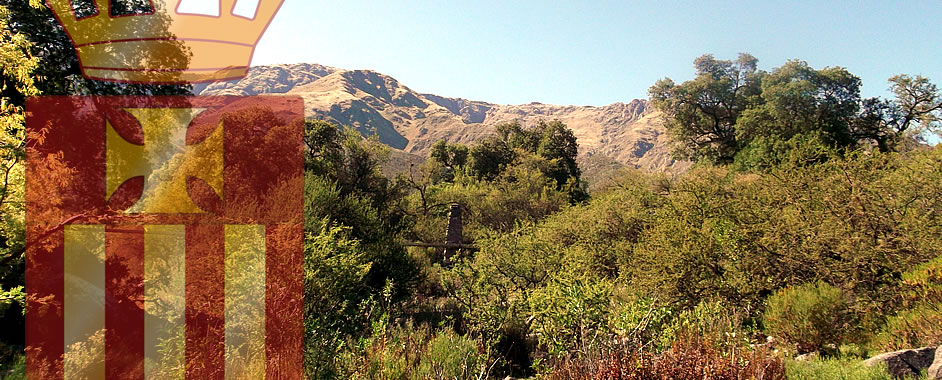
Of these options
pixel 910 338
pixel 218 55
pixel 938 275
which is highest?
pixel 218 55

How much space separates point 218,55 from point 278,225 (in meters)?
3.91

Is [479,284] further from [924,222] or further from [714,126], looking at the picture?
[714,126]

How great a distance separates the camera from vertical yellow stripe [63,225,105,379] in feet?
27.5

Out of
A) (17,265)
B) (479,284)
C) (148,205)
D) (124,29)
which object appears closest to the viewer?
(17,265)

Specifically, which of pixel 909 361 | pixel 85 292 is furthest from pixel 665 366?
pixel 85 292

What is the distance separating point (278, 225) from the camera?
363 inches

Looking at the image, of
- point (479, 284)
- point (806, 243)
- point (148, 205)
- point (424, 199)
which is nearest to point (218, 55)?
point (148, 205)

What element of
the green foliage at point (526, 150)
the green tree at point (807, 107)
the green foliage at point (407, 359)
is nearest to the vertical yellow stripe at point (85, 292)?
the green foliage at point (407, 359)

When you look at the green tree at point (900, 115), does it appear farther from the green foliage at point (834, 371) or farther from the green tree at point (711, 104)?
the green foliage at point (834, 371)

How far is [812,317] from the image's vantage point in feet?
23.2

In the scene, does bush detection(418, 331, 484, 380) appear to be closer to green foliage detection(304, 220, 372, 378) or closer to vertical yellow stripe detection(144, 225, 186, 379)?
green foliage detection(304, 220, 372, 378)

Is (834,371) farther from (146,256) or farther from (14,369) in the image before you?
(14,369)

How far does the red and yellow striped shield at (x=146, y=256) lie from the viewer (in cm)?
678

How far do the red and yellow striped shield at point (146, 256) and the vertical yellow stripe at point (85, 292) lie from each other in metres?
0.02
